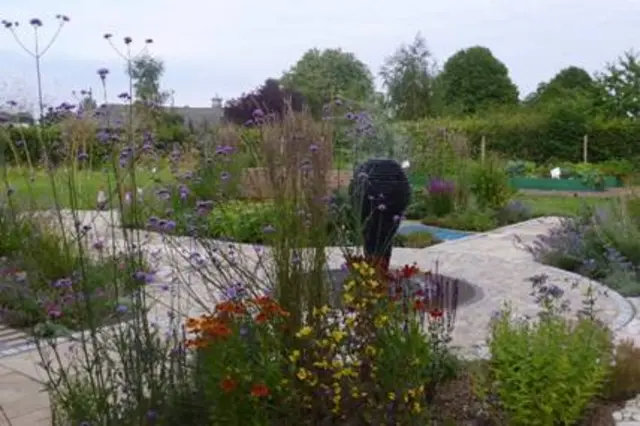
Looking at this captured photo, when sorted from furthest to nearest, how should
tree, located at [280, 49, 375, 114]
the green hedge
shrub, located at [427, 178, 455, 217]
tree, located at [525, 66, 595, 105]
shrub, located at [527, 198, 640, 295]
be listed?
tree, located at [280, 49, 375, 114] → tree, located at [525, 66, 595, 105] → the green hedge → shrub, located at [427, 178, 455, 217] → shrub, located at [527, 198, 640, 295]

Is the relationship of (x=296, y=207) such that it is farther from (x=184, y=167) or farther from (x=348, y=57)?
(x=348, y=57)

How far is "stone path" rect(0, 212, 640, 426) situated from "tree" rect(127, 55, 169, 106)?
0.60 m

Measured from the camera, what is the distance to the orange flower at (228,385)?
2.15m

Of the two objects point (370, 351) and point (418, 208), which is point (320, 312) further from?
point (418, 208)

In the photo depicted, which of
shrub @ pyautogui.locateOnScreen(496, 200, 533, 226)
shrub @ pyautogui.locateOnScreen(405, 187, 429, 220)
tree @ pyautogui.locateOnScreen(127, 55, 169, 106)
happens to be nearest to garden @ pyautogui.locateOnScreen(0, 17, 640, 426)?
tree @ pyautogui.locateOnScreen(127, 55, 169, 106)

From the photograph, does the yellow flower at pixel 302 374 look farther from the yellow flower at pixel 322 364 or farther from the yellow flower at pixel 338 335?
the yellow flower at pixel 338 335

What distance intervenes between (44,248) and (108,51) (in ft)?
9.63

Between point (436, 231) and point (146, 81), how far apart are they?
630cm

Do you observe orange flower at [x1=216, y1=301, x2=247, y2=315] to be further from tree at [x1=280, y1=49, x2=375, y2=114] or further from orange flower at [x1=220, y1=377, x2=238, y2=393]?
tree at [x1=280, y1=49, x2=375, y2=114]

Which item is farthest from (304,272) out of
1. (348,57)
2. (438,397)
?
(348,57)

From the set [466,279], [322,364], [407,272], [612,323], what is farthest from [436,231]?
[322,364]

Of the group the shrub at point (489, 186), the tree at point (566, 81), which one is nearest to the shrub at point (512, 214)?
the shrub at point (489, 186)

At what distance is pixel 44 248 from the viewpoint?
16.3 feet

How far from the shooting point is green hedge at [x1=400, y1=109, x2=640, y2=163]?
56.5 feet
